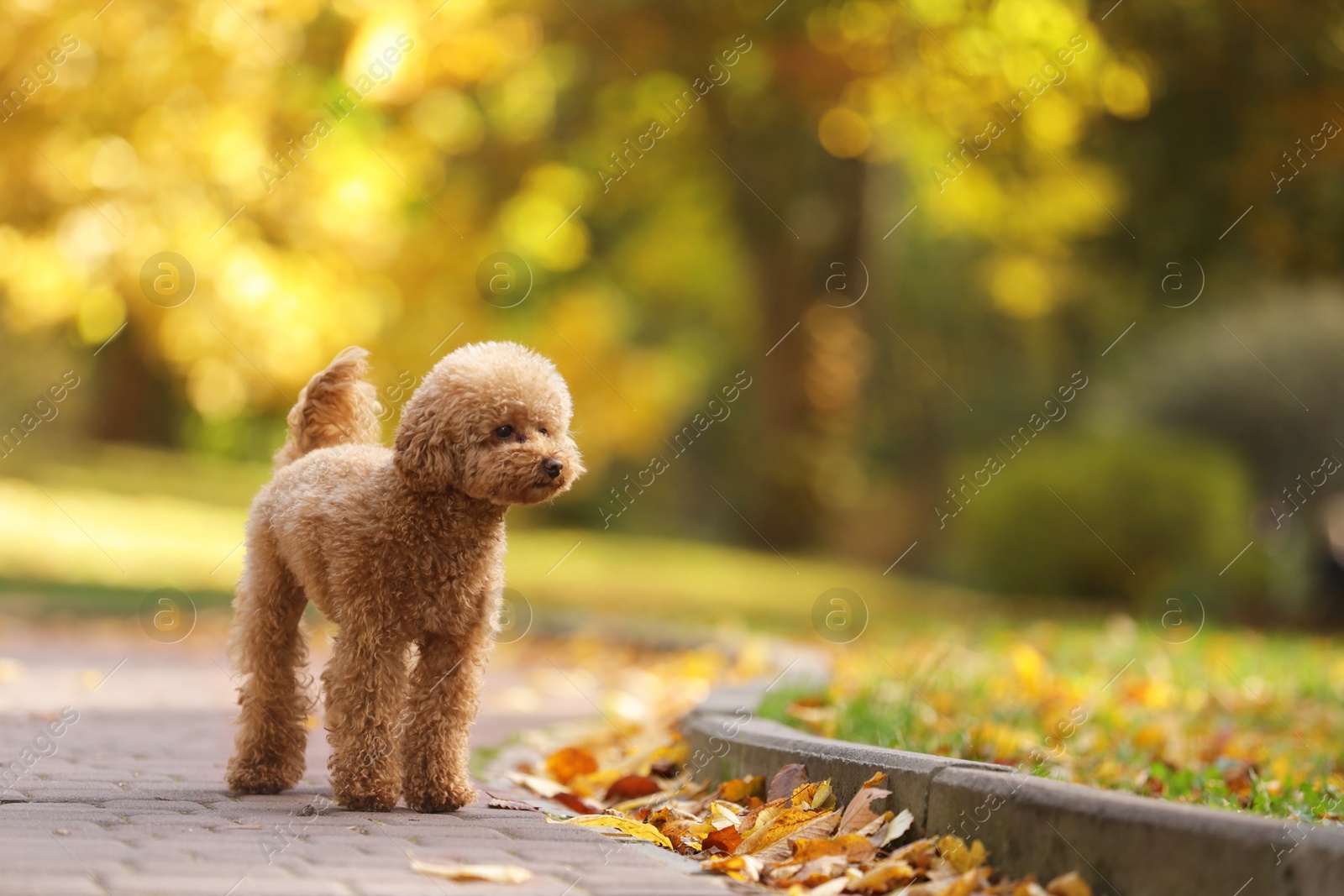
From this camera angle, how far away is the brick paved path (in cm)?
343

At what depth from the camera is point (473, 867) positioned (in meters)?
3.56

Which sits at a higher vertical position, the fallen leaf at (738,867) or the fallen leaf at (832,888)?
the fallen leaf at (738,867)

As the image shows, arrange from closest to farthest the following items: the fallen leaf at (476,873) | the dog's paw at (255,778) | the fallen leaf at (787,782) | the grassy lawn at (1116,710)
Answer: the fallen leaf at (476,873) → the fallen leaf at (787,782) → the dog's paw at (255,778) → the grassy lawn at (1116,710)

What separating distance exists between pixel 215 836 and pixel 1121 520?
42.6ft

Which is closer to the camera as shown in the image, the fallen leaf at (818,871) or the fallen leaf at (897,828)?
the fallen leaf at (818,871)

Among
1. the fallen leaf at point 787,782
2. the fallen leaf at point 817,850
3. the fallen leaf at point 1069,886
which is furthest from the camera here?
the fallen leaf at point 787,782

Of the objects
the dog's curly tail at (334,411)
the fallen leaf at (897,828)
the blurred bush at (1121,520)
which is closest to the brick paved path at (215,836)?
the fallen leaf at (897,828)

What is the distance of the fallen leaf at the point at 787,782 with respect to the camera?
4609mm

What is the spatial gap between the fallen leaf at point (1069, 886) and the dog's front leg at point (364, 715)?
208 cm

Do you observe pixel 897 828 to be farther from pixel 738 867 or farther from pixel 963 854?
pixel 738 867

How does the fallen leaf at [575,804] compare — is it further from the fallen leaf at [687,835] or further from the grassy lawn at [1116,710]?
the grassy lawn at [1116,710]

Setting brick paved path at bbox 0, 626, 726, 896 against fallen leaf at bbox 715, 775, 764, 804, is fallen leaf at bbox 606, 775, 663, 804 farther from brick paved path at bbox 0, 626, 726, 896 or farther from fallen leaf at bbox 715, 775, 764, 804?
→ fallen leaf at bbox 715, 775, 764, 804

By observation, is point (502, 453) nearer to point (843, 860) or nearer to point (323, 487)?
point (323, 487)

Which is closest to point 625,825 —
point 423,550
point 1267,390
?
point 423,550
